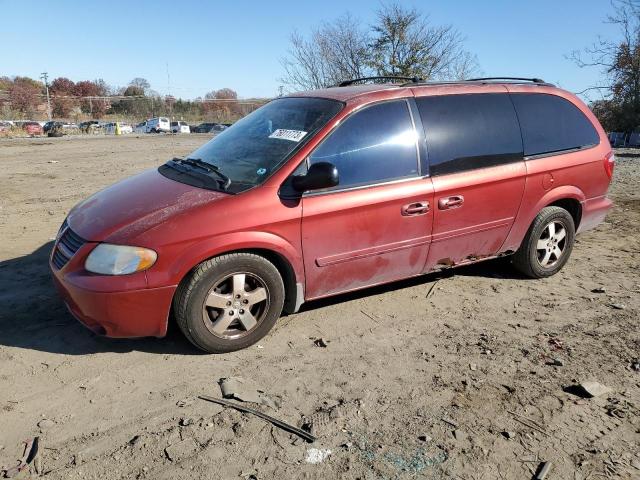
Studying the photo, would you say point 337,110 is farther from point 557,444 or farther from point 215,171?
point 557,444

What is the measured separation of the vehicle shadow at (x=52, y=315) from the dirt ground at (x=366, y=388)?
2cm

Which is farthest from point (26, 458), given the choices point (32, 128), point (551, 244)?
point (32, 128)

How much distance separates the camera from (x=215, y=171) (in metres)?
4.09

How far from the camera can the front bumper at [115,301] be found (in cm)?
338

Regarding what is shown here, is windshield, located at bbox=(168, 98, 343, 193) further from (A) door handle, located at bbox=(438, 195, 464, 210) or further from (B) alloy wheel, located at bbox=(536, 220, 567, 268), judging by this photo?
(B) alloy wheel, located at bbox=(536, 220, 567, 268)

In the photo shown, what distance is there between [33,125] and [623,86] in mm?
37867

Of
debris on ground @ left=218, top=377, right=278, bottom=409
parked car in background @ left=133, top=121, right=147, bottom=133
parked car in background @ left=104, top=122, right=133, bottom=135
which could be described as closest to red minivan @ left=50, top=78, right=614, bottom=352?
debris on ground @ left=218, top=377, right=278, bottom=409

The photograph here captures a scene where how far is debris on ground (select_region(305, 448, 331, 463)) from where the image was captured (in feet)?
8.68

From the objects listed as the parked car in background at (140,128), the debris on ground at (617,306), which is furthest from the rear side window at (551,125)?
the parked car in background at (140,128)

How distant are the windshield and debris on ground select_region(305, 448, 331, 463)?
1.82 meters

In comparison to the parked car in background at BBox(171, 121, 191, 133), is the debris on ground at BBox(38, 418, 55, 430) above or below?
below

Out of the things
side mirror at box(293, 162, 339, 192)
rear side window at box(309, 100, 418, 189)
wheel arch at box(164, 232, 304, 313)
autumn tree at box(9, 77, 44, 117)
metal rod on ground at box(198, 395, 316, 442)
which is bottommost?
metal rod on ground at box(198, 395, 316, 442)

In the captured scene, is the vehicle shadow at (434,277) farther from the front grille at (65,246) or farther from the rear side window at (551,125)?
the front grille at (65,246)

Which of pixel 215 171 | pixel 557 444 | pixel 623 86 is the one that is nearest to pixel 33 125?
pixel 623 86
